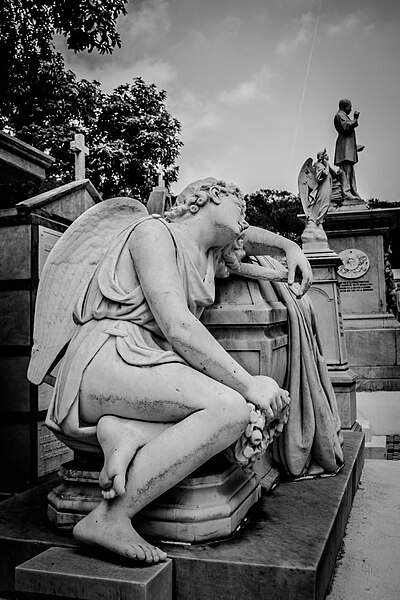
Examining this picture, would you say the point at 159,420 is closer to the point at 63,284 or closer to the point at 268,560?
the point at 268,560

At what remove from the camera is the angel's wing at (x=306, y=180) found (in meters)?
8.32

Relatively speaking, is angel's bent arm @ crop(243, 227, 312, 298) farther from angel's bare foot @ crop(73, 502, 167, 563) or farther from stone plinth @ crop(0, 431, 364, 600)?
angel's bare foot @ crop(73, 502, 167, 563)

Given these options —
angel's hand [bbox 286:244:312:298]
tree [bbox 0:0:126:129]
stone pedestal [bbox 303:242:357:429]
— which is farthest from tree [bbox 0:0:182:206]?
angel's hand [bbox 286:244:312:298]

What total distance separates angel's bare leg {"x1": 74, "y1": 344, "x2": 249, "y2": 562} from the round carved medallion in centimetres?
911

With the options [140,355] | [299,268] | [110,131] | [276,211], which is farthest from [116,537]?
[276,211]

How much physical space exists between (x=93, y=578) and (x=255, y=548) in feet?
1.92

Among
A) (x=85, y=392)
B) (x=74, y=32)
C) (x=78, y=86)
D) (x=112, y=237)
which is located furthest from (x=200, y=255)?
(x=78, y=86)

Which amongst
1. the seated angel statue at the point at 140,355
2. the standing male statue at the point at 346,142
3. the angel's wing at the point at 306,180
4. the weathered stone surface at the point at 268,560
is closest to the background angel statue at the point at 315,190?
the angel's wing at the point at 306,180

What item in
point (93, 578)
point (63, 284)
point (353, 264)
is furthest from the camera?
point (353, 264)

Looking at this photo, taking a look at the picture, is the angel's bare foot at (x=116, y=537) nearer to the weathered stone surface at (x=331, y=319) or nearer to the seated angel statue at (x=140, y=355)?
the seated angel statue at (x=140, y=355)

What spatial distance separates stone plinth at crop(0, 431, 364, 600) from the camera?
1.99 meters

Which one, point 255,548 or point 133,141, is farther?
point 133,141

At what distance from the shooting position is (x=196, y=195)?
8.89ft

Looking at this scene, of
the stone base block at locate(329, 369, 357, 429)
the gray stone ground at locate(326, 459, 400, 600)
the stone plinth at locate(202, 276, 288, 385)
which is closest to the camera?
the gray stone ground at locate(326, 459, 400, 600)
